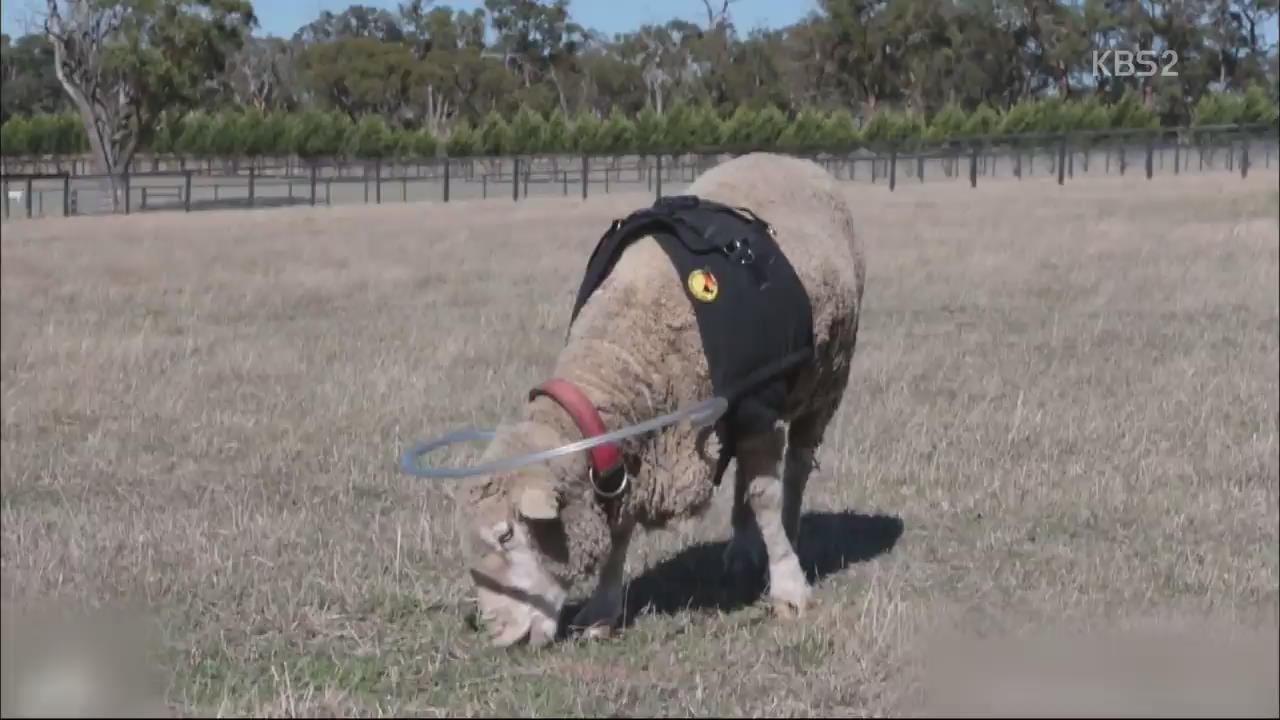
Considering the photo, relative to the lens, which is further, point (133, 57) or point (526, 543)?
point (133, 57)

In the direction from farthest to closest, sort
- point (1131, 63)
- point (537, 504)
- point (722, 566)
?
point (1131, 63) < point (722, 566) < point (537, 504)

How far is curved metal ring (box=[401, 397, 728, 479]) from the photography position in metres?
4.64

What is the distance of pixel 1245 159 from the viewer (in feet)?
124

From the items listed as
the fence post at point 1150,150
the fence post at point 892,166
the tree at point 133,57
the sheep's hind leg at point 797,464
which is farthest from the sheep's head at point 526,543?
the tree at point 133,57

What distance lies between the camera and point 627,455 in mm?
5035

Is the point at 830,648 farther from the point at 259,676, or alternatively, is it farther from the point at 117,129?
the point at 117,129

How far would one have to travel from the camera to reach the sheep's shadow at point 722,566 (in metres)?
5.81

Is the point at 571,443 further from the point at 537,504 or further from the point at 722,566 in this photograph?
the point at 722,566

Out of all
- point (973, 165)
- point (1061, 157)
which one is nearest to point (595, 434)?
point (1061, 157)

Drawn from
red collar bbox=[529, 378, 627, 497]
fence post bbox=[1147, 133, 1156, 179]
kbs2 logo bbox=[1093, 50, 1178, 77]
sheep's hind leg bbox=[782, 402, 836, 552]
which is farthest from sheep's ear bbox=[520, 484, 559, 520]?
fence post bbox=[1147, 133, 1156, 179]

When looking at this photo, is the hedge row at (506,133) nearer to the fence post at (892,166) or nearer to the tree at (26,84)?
the fence post at (892,166)

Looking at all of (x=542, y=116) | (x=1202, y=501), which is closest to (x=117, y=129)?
(x=542, y=116)

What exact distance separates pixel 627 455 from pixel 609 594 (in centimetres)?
62

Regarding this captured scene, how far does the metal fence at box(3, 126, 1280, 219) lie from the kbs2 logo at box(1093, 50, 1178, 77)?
6.32m
